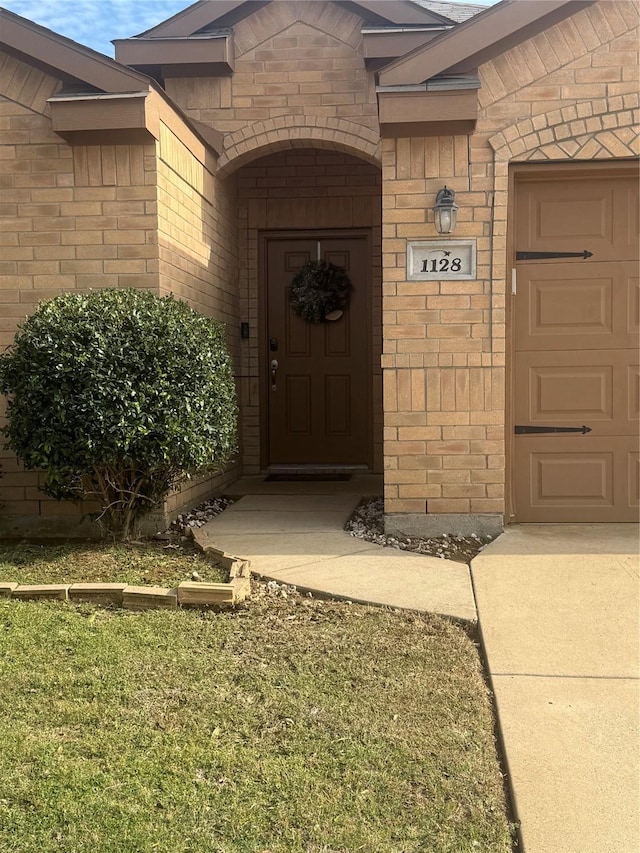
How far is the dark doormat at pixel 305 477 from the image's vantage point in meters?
7.46

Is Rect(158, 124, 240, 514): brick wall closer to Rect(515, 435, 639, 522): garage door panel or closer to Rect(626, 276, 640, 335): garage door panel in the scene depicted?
Rect(515, 435, 639, 522): garage door panel

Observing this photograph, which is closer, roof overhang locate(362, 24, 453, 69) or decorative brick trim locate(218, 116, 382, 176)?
roof overhang locate(362, 24, 453, 69)

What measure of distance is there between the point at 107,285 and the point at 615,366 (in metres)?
3.63

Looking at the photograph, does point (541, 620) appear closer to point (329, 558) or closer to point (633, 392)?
→ point (329, 558)

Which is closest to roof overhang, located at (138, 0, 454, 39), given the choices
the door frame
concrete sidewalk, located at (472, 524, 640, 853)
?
the door frame

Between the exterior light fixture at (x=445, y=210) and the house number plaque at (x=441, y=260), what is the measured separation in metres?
0.12

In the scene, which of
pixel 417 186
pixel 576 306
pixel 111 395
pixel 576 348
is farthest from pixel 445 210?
pixel 111 395

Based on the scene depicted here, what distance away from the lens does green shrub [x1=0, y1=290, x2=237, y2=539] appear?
430 centimetres

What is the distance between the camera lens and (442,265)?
4.96 metres

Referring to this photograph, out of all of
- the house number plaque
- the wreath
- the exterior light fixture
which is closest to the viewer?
the exterior light fixture

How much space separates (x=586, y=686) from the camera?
2852 millimetres

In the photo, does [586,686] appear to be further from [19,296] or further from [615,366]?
[19,296]

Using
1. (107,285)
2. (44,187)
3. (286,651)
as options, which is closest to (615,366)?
(286,651)

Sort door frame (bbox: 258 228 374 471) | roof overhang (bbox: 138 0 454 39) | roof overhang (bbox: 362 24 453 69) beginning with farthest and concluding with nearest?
1. door frame (bbox: 258 228 374 471)
2. roof overhang (bbox: 138 0 454 39)
3. roof overhang (bbox: 362 24 453 69)
